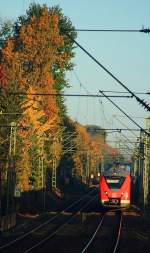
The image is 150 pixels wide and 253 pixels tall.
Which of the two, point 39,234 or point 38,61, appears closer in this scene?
point 39,234

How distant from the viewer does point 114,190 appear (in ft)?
170

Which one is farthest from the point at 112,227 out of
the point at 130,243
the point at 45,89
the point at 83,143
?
the point at 83,143

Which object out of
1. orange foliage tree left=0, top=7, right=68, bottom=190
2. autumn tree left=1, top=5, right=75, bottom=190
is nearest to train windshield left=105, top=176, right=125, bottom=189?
autumn tree left=1, top=5, right=75, bottom=190

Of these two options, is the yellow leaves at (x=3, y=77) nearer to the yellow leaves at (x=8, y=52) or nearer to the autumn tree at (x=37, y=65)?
the autumn tree at (x=37, y=65)

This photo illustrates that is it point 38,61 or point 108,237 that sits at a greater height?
point 38,61

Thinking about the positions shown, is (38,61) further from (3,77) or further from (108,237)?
(108,237)

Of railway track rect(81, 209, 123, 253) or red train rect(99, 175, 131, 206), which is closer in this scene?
railway track rect(81, 209, 123, 253)

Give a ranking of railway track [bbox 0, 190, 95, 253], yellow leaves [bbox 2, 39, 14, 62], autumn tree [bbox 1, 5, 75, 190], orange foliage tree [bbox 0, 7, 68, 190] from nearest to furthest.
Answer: railway track [bbox 0, 190, 95, 253] → autumn tree [bbox 1, 5, 75, 190] → orange foliage tree [bbox 0, 7, 68, 190] → yellow leaves [bbox 2, 39, 14, 62]

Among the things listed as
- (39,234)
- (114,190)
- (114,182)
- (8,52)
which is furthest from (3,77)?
(39,234)

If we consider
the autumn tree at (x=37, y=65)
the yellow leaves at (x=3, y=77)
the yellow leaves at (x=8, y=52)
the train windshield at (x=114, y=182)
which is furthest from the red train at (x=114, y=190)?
the yellow leaves at (x=8, y=52)

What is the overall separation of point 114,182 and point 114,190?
73 cm

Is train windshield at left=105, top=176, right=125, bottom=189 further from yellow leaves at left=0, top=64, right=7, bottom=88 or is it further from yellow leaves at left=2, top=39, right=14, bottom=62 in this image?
yellow leaves at left=2, top=39, right=14, bottom=62

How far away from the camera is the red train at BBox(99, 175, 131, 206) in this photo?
5159 cm

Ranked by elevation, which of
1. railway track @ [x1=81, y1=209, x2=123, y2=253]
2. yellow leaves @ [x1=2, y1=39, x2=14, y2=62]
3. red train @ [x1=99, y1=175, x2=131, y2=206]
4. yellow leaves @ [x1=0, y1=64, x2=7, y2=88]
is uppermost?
yellow leaves @ [x1=2, y1=39, x2=14, y2=62]
